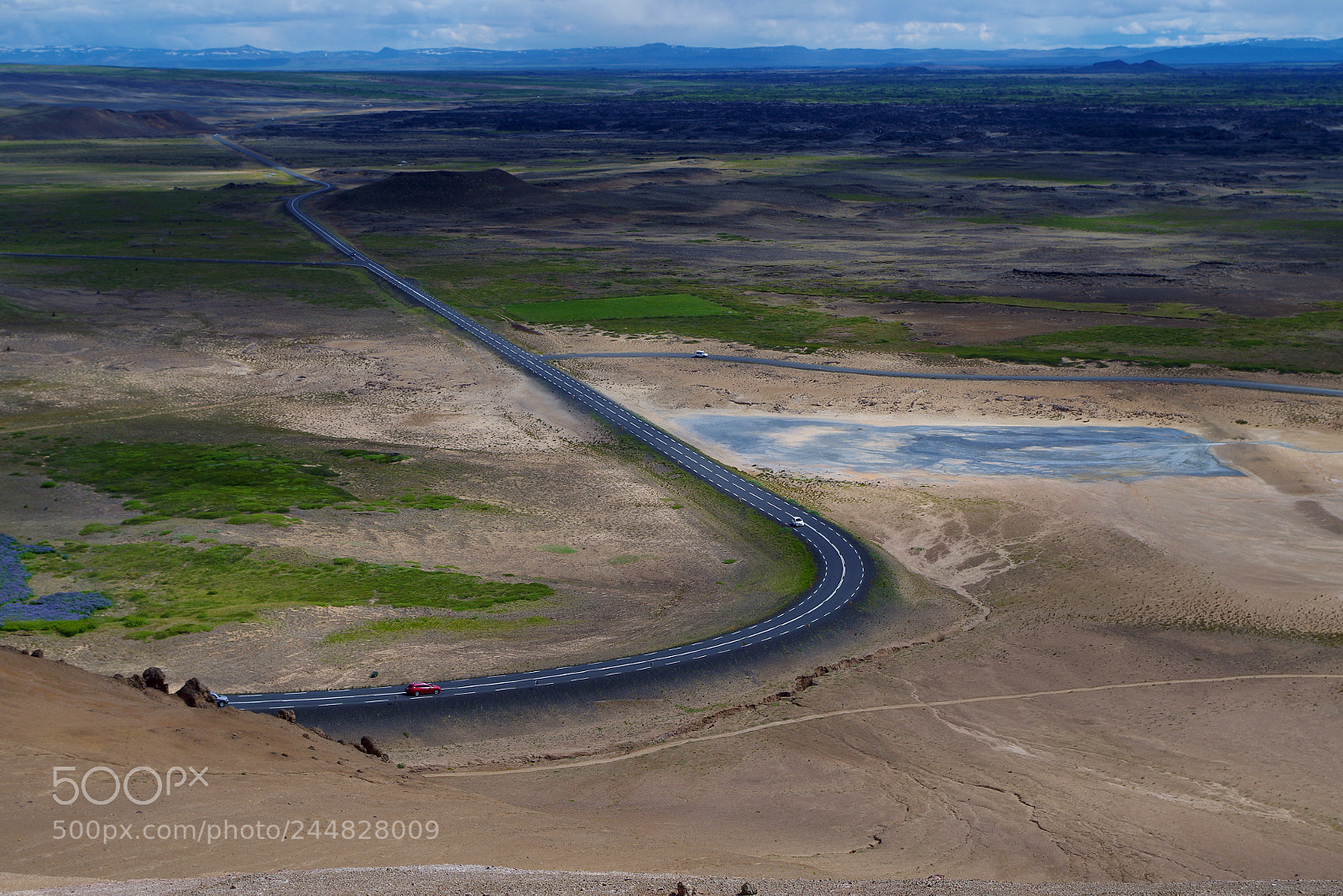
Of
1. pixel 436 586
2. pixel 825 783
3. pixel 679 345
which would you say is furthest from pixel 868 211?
pixel 825 783

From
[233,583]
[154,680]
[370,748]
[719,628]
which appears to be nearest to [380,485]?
[233,583]

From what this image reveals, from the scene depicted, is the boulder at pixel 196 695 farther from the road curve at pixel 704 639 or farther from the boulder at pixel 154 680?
the road curve at pixel 704 639

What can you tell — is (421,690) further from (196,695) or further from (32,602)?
(32,602)

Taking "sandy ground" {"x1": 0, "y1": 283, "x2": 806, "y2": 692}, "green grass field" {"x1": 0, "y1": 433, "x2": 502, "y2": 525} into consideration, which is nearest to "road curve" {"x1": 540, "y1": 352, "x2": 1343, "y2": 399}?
"sandy ground" {"x1": 0, "y1": 283, "x2": 806, "y2": 692}

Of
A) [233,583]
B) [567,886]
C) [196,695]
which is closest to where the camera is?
[567,886]

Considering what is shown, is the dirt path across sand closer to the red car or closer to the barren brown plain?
the barren brown plain

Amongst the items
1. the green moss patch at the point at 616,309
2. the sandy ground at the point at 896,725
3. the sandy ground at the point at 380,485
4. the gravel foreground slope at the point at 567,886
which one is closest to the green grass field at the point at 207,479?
the sandy ground at the point at 380,485
